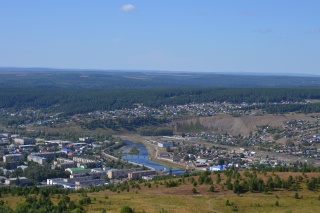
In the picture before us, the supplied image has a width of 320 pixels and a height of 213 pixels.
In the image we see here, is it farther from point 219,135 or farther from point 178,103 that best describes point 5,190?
point 178,103

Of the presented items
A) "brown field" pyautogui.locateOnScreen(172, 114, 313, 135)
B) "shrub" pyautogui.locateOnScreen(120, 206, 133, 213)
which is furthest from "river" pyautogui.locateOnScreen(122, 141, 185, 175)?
"shrub" pyautogui.locateOnScreen(120, 206, 133, 213)

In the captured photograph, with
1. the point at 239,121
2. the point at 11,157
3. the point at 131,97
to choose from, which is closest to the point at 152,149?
the point at 11,157

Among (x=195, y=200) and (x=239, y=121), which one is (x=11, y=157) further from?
(x=239, y=121)

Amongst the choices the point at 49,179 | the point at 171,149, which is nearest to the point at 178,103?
the point at 171,149

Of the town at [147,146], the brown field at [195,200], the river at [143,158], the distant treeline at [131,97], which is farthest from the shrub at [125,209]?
the distant treeline at [131,97]

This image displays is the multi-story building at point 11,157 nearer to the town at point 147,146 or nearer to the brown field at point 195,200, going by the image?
the town at point 147,146
